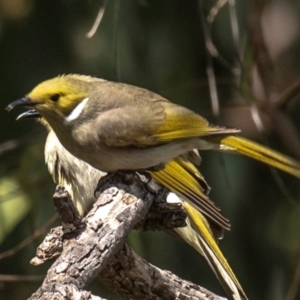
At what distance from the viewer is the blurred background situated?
5.40m

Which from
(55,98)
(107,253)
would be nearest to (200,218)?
(55,98)

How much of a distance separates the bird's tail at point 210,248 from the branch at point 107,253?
625 millimetres

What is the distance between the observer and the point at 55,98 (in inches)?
148

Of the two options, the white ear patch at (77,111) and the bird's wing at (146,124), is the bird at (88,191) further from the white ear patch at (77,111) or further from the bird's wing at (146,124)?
the white ear patch at (77,111)

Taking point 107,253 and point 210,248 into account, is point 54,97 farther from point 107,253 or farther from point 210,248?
point 210,248

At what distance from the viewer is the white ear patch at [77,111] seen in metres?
3.84

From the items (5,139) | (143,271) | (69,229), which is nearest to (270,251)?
(5,139)

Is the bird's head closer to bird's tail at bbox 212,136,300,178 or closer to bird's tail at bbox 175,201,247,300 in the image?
bird's tail at bbox 212,136,300,178

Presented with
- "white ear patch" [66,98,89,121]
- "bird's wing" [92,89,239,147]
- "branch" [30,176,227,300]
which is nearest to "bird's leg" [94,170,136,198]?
"branch" [30,176,227,300]

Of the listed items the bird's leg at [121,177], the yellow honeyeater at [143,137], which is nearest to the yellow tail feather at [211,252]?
the yellow honeyeater at [143,137]

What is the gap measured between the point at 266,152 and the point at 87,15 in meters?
2.08

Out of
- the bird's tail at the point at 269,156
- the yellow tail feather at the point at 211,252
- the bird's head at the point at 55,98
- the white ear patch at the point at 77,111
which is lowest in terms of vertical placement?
the yellow tail feather at the point at 211,252

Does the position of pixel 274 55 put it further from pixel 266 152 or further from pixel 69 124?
pixel 69 124

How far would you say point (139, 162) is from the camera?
393cm
